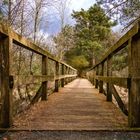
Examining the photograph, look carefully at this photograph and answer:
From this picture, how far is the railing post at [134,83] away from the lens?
4.08 metres

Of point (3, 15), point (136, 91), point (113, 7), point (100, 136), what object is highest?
point (113, 7)

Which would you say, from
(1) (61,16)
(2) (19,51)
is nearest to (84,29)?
(1) (61,16)

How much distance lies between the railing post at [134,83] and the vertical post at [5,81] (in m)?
1.46

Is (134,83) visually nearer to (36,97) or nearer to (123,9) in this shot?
(36,97)

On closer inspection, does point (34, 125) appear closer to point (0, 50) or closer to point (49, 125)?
point (49, 125)

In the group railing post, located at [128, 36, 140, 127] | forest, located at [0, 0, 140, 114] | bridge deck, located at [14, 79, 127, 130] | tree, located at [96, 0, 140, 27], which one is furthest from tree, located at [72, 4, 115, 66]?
railing post, located at [128, 36, 140, 127]

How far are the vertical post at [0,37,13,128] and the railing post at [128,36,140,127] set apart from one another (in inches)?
57.3

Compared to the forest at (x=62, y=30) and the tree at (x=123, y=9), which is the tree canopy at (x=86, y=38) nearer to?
the forest at (x=62, y=30)

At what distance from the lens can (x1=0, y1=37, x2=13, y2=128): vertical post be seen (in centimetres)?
397

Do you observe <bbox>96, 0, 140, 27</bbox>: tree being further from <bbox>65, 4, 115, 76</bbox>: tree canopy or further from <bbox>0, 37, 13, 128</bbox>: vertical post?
<bbox>65, 4, 115, 76</bbox>: tree canopy

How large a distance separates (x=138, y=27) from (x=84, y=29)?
45925 millimetres

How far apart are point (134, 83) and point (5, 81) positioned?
1.54 metres

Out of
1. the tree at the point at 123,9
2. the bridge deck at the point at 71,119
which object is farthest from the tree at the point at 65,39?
the bridge deck at the point at 71,119

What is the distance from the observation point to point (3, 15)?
9.55m
